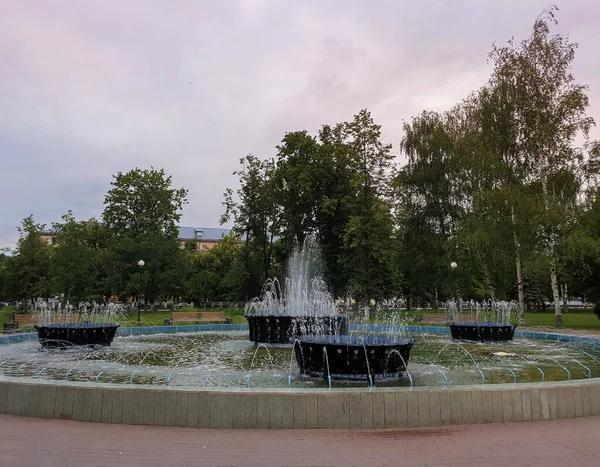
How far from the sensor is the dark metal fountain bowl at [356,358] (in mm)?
7699

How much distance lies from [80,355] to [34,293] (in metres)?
32.2

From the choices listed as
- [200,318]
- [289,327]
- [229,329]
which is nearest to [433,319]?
[229,329]

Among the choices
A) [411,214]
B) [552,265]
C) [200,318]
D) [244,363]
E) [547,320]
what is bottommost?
[244,363]

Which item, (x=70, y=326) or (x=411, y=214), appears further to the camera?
(x=411, y=214)

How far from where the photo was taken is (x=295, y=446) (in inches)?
195

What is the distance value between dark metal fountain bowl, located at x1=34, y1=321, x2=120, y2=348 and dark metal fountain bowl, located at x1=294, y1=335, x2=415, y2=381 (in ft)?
22.7

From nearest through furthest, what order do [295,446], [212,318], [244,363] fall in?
[295,446] → [244,363] → [212,318]

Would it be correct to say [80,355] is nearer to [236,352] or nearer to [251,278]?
[236,352]

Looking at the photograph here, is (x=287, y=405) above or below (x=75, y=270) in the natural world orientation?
below

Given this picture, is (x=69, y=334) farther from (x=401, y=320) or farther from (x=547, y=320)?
(x=547, y=320)

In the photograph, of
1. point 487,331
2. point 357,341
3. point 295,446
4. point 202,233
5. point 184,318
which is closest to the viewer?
point 295,446

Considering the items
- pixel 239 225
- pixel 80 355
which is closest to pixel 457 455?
pixel 80 355

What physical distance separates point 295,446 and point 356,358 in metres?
2.93

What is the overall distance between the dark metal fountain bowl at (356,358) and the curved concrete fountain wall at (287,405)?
1.83 meters
